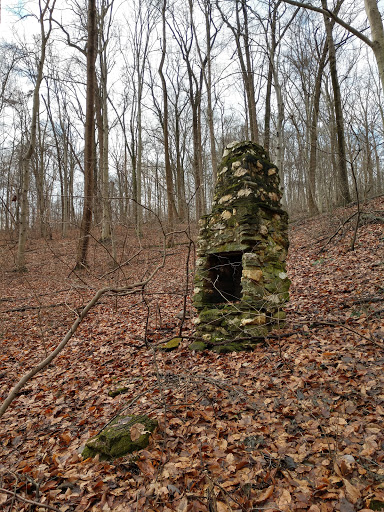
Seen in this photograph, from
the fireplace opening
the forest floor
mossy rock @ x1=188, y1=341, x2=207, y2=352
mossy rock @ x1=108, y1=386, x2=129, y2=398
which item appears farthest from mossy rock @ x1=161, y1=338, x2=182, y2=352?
mossy rock @ x1=108, y1=386, x2=129, y2=398

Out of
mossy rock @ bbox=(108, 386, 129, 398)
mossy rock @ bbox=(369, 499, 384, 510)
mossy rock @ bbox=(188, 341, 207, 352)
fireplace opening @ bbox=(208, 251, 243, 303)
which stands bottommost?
mossy rock @ bbox=(369, 499, 384, 510)

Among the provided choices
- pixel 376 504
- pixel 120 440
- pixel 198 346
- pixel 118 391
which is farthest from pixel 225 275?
pixel 376 504

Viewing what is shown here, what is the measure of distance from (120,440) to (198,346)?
7.42 ft

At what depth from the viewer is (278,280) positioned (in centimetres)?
496

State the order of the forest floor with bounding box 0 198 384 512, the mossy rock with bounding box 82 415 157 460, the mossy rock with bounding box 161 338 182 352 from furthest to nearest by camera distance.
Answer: the mossy rock with bounding box 161 338 182 352 < the mossy rock with bounding box 82 415 157 460 < the forest floor with bounding box 0 198 384 512

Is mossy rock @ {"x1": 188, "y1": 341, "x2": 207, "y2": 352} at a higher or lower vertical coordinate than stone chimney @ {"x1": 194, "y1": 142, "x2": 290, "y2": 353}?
lower

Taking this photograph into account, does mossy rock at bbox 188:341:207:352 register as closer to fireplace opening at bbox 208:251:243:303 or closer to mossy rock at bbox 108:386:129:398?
fireplace opening at bbox 208:251:243:303

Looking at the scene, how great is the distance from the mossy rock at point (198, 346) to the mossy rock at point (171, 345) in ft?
0.91

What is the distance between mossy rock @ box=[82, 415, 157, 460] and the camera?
2727mm

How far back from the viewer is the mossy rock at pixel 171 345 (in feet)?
16.5

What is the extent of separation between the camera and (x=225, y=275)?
584cm

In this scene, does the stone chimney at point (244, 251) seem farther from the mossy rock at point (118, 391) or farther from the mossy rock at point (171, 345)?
the mossy rock at point (118, 391)

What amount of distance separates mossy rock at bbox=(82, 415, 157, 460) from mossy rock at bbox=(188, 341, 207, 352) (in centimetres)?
191

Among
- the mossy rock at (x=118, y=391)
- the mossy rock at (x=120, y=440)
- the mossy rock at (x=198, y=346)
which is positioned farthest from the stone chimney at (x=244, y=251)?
the mossy rock at (x=120, y=440)
